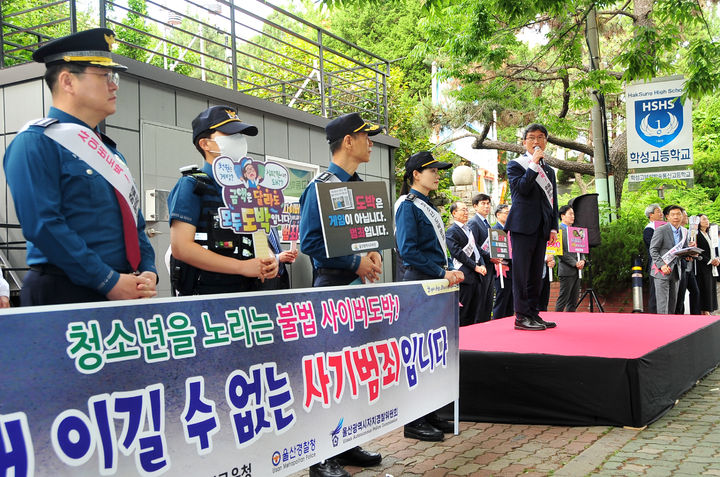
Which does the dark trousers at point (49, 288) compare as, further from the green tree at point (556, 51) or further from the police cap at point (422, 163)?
the green tree at point (556, 51)

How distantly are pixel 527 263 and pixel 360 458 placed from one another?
2.68m

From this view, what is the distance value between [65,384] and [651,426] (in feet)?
13.3

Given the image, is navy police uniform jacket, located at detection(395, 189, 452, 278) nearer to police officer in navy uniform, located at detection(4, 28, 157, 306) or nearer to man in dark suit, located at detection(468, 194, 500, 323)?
police officer in navy uniform, located at detection(4, 28, 157, 306)

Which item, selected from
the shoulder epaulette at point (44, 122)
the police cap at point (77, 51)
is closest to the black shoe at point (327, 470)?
the shoulder epaulette at point (44, 122)

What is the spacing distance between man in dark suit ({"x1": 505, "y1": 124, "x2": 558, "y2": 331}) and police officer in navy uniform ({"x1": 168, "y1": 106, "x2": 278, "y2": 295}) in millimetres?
3119

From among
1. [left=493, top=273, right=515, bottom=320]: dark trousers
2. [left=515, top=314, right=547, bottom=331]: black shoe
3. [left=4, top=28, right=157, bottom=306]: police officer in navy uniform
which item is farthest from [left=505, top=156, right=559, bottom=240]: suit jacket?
[left=493, top=273, right=515, bottom=320]: dark trousers

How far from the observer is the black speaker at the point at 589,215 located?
11125mm

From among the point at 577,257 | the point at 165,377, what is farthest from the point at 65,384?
the point at 577,257

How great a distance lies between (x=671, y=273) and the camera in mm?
10656

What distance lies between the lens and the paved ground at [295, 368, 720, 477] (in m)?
3.89

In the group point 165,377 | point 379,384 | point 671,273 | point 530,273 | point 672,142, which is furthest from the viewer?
point 672,142

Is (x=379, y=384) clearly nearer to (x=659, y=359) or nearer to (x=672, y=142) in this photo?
(x=659, y=359)

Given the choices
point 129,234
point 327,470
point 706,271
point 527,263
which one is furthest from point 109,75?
point 706,271

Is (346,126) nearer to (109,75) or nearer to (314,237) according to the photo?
(314,237)
